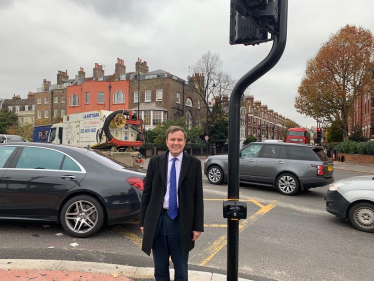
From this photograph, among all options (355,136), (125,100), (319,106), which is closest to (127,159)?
(319,106)

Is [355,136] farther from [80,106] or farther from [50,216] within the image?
[80,106]

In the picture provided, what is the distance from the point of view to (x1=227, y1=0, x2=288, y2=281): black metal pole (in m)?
2.43

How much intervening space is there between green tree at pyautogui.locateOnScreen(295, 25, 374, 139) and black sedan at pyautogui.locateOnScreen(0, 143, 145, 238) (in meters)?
28.1

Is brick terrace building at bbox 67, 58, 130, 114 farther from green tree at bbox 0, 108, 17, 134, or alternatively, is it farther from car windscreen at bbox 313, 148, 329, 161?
car windscreen at bbox 313, 148, 329, 161

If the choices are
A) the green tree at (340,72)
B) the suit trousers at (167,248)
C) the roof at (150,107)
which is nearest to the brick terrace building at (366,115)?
the green tree at (340,72)

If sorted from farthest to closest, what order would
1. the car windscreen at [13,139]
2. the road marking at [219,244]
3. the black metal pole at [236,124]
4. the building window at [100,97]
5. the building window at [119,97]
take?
the building window at [100,97] < the building window at [119,97] < the car windscreen at [13,139] < the road marking at [219,244] < the black metal pole at [236,124]

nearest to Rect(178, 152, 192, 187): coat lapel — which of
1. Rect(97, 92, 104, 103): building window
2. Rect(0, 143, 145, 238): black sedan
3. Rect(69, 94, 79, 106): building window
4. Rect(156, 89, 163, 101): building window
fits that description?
Rect(0, 143, 145, 238): black sedan

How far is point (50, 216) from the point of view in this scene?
486 centimetres

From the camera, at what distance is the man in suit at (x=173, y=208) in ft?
8.57

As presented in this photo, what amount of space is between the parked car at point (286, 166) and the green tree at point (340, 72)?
71.4 ft

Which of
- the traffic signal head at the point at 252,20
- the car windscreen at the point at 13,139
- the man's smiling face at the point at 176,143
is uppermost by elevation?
the traffic signal head at the point at 252,20

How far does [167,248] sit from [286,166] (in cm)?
736

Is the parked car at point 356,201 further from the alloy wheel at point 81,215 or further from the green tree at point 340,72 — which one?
the green tree at point 340,72

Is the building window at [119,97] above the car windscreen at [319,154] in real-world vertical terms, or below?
above
